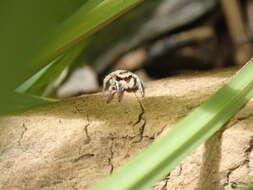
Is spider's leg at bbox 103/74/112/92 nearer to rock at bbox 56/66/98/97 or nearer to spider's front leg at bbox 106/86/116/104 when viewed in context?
spider's front leg at bbox 106/86/116/104

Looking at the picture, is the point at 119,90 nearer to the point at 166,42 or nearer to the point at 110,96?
the point at 110,96

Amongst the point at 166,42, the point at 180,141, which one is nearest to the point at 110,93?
the point at 180,141

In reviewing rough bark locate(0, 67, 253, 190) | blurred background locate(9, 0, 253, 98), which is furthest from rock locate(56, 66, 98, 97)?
rough bark locate(0, 67, 253, 190)

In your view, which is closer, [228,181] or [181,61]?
[228,181]

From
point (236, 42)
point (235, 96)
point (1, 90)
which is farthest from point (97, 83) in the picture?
point (1, 90)

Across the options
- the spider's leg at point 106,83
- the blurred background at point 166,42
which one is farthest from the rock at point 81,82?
the spider's leg at point 106,83

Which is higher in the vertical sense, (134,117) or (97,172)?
(134,117)

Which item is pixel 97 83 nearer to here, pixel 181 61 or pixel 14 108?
pixel 181 61
